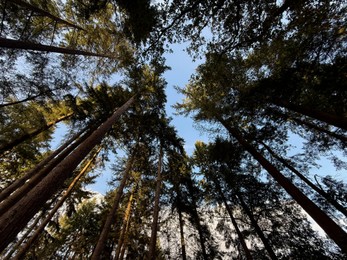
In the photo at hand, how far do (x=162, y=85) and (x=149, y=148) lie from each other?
4246mm

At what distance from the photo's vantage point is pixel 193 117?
1538 centimetres

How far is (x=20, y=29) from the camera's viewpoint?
313 inches

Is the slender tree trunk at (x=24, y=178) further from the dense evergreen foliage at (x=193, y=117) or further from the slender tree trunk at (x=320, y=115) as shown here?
the slender tree trunk at (x=320, y=115)

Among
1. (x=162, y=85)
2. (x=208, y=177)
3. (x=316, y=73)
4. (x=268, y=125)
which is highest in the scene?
(x=162, y=85)

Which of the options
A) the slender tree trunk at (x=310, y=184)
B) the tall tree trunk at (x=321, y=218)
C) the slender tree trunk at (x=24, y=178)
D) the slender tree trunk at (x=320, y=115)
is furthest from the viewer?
the slender tree trunk at (x=310, y=184)

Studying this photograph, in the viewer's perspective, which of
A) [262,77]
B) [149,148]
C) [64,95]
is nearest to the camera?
[64,95]

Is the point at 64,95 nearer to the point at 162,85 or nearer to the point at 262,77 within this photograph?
the point at 162,85

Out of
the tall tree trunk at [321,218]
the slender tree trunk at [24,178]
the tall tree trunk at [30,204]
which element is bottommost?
the tall tree trunk at [30,204]

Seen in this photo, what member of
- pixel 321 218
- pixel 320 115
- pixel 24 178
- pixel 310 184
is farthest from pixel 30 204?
pixel 310 184

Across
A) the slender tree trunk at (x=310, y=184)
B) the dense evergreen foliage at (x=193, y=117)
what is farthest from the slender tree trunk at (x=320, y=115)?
the slender tree trunk at (x=310, y=184)

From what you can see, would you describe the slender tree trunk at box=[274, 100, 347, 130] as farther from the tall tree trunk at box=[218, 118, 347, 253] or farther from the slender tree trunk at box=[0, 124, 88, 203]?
the slender tree trunk at box=[0, 124, 88, 203]

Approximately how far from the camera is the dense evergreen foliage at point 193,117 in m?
7.53

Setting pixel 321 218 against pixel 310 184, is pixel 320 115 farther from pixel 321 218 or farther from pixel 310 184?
pixel 321 218

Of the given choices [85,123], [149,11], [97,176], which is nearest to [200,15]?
[149,11]
